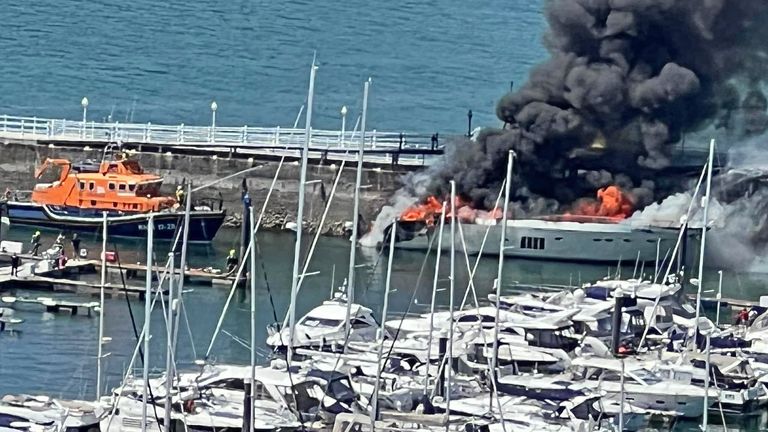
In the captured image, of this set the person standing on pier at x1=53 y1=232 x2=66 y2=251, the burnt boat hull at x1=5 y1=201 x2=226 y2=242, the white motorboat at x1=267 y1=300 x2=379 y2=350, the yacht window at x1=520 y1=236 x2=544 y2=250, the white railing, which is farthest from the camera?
the white railing

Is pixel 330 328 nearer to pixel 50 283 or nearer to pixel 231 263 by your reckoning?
pixel 50 283

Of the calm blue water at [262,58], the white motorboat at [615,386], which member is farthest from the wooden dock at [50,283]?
the calm blue water at [262,58]

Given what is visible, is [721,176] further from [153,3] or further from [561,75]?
[153,3]

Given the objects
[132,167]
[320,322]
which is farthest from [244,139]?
[320,322]

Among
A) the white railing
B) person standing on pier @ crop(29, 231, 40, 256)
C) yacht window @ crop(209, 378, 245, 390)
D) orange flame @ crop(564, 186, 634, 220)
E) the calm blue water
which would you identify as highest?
the calm blue water

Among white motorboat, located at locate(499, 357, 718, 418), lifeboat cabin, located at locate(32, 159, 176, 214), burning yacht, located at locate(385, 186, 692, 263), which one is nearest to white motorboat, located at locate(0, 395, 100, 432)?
white motorboat, located at locate(499, 357, 718, 418)

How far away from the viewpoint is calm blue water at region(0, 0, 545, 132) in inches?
4040

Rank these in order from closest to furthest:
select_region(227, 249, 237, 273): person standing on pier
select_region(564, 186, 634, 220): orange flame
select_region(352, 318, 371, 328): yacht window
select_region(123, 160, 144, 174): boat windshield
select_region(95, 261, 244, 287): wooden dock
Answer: select_region(352, 318, 371, 328): yacht window, select_region(95, 261, 244, 287): wooden dock, select_region(227, 249, 237, 273): person standing on pier, select_region(123, 160, 144, 174): boat windshield, select_region(564, 186, 634, 220): orange flame

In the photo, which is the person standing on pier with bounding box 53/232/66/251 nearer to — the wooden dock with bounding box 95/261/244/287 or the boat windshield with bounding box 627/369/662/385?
the wooden dock with bounding box 95/261/244/287

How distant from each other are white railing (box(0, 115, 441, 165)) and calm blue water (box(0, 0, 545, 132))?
17466mm

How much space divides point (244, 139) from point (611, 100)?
36.3ft

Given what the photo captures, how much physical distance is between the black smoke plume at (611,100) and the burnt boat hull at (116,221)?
6971 mm

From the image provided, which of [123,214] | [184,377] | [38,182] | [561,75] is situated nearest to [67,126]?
[38,182]

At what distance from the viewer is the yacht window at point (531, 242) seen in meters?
70.2
